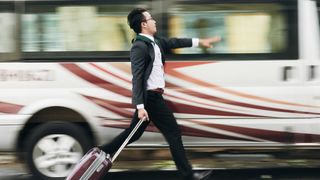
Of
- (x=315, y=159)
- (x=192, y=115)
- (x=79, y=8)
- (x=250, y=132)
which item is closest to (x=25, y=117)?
(x=79, y=8)

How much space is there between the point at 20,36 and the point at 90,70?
31.1 inches

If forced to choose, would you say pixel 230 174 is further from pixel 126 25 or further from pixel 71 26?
pixel 71 26

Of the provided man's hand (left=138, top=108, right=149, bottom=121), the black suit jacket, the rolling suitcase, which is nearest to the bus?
the black suit jacket

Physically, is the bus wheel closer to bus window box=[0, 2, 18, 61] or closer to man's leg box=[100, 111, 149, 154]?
man's leg box=[100, 111, 149, 154]

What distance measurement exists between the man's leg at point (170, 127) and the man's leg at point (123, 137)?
14 cm

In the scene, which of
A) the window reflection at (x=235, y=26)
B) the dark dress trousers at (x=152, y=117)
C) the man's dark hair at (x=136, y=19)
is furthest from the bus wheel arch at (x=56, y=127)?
the window reflection at (x=235, y=26)

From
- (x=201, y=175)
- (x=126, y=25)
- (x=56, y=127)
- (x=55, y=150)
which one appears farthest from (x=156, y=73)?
(x=55, y=150)

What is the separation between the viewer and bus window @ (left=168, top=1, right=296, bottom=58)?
6203 millimetres

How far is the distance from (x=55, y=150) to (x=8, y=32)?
1.29 metres

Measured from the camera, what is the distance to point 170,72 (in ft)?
20.3

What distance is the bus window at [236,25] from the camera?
6203 mm

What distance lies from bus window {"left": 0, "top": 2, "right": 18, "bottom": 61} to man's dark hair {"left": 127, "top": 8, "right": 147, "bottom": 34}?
1.25 m

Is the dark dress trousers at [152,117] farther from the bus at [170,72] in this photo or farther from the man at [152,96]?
the bus at [170,72]

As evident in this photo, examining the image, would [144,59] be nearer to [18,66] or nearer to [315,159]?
[18,66]
